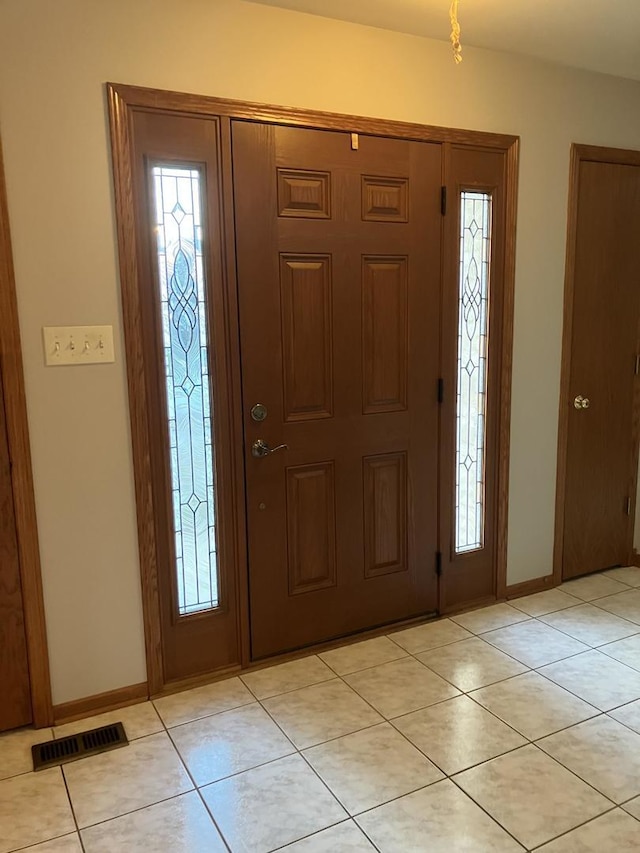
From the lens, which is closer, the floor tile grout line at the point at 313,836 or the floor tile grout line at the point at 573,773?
the floor tile grout line at the point at 313,836

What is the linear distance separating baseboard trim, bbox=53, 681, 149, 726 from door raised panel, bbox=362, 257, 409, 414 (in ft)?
4.49

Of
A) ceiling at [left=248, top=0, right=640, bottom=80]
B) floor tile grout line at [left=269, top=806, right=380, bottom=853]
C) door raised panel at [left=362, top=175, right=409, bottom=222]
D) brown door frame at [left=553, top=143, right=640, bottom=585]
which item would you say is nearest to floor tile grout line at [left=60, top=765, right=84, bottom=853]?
floor tile grout line at [left=269, top=806, right=380, bottom=853]

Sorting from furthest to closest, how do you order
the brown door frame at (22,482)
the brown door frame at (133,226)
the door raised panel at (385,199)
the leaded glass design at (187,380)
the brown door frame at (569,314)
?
1. the brown door frame at (569,314)
2. the door raised panel at (385,199)
3. the leaded glass design at (187,380)
4. the brown door frame at (133,226)
5. the brown door frame at (22,482)

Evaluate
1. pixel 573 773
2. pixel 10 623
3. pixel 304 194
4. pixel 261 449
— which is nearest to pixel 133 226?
pixel 304 194

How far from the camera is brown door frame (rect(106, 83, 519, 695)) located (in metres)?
2.10

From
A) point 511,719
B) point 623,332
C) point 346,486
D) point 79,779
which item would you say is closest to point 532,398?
point 623,332

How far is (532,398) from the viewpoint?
10.1 ft

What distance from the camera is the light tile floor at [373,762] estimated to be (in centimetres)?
175

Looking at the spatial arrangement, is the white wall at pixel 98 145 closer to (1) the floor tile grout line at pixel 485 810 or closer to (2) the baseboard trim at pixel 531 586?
(1) the floor tile grout line at pixel 485 810

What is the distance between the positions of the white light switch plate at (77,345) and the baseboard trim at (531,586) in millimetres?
2177

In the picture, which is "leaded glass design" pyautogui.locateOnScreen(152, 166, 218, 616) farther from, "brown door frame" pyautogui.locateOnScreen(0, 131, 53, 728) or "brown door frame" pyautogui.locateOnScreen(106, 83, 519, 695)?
"brown door frame" pyautogui.locateOnScreen(0, 131, 53, 728)

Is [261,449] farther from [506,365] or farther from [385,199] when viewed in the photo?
[506,365]

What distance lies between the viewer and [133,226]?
2133mm

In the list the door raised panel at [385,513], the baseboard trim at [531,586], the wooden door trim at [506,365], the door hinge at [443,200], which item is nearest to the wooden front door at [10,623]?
the door raised panel at [385,513]
